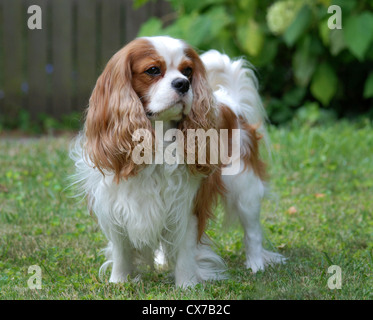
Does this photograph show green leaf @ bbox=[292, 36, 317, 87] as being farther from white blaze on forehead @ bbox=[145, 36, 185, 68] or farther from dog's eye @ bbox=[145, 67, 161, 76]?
dog's eye @ bbox=[145, 67, 161, 76]

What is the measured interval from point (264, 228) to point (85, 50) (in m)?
5.50

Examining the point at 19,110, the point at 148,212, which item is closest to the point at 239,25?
the point at 19,110

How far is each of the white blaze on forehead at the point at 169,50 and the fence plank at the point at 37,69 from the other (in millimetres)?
6336

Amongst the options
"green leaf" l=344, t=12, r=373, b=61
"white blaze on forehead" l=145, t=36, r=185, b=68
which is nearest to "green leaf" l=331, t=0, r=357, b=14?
"green leaf" l=344, t=12, r=373, b=61

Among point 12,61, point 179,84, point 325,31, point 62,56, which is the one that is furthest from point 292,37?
point 12,61

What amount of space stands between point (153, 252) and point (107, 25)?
6337mm

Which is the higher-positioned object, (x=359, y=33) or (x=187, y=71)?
(x=359, y=33)

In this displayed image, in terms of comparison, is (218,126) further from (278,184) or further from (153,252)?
(278,184)

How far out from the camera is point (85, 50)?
9.40 m

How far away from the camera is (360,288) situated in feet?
11.0

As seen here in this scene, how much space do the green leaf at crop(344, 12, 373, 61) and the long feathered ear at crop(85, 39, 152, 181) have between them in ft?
13.5

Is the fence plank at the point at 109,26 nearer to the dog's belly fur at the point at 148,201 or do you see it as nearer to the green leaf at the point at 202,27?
the green leaf at the point at 202,27

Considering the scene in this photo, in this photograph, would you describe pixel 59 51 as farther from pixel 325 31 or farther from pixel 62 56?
pixel 325 31

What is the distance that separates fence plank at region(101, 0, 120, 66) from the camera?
9383mm
